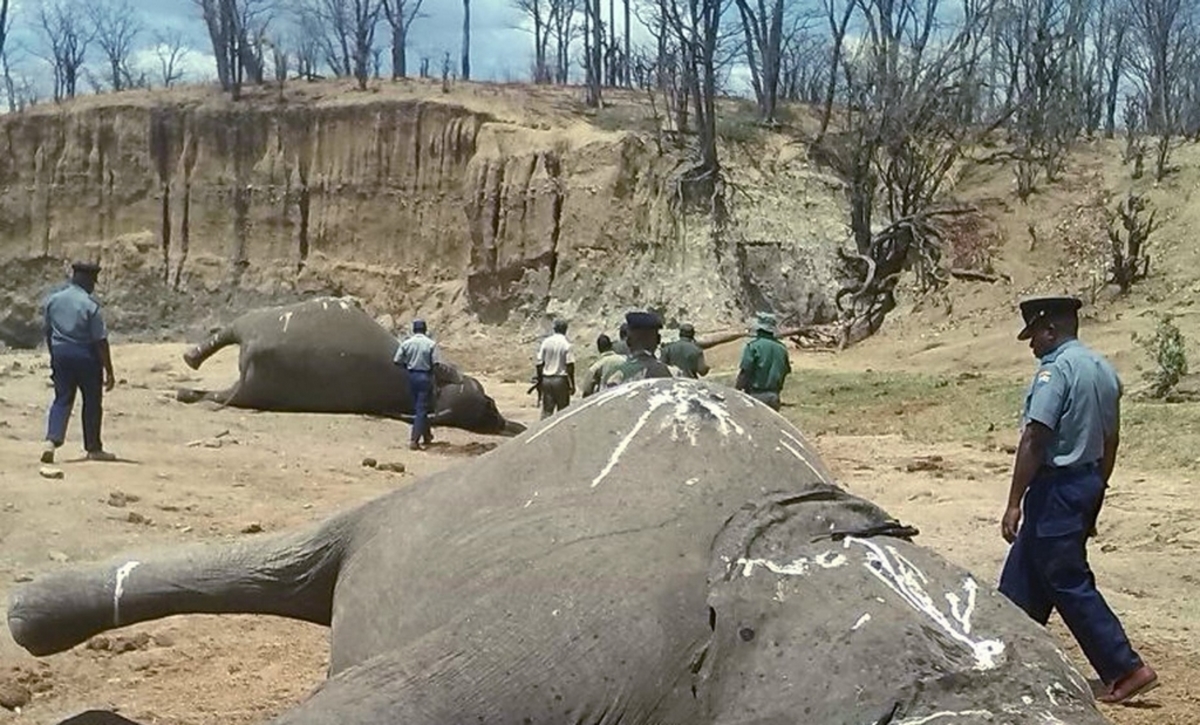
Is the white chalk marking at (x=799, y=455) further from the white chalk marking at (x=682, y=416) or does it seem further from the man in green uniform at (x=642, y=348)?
the man in green uniform at (x=642, y=348)

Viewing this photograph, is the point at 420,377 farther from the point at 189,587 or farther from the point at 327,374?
the point at 189,587

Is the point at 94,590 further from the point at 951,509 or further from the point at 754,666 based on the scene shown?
the point at 951,509

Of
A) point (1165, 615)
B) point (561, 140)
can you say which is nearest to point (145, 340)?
point (561, 140)

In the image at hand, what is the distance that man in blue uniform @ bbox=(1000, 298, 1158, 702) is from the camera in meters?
5.33

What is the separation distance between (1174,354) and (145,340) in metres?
26.9

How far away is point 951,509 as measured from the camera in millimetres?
10117

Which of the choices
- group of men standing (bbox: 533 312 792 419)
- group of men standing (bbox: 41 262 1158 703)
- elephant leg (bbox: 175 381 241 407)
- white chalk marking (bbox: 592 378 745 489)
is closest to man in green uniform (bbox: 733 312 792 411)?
group of men standing (bbox: 533 312 792 419)

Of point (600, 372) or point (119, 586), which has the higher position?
point (600, 372)

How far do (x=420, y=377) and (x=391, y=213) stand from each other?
71.3ft

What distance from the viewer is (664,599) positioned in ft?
8.69

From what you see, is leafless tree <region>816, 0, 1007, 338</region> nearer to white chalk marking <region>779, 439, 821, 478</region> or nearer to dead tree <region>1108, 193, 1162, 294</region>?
dead tree <region>1108, 193, 1162, 294</region>

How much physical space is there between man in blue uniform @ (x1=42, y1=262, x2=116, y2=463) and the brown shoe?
7.57 metres

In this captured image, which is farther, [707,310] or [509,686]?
[707,310]

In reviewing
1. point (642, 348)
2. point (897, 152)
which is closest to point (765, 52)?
point (897, 152)
